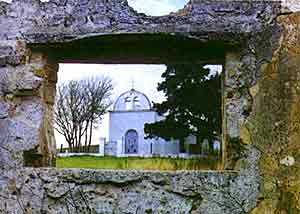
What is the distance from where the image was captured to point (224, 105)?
337 centimetres

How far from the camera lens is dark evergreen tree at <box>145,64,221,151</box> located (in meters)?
7.68

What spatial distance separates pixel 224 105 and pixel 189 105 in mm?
5180

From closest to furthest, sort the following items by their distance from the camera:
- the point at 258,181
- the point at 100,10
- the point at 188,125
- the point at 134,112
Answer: the point at 258,181 → the point at 100,10 → the point at 188,125 → the point at 134,112

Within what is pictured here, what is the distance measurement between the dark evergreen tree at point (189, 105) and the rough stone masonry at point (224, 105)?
250cm

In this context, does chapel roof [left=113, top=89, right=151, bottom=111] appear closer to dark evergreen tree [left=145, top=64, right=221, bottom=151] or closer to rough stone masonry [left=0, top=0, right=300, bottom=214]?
dark evergreen tree [left=145, top=64, right=221, bottom=151]

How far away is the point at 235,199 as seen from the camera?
10.6ft

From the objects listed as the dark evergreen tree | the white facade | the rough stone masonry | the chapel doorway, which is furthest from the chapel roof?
the rough stone masonry

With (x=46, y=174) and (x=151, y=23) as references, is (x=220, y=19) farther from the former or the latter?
(x=46, y=174)

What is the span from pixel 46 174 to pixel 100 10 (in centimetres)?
111

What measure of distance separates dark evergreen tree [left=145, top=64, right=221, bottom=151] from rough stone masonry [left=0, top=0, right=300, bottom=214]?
250cm

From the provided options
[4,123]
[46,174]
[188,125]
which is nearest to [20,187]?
[46,174]

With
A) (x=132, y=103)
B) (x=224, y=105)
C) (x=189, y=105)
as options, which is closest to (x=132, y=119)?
(x=132, y=103)

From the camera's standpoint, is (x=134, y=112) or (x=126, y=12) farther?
(x=134, y=112)

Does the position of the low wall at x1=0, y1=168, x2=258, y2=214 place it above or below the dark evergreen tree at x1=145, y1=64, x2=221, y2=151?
below
